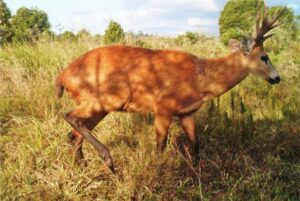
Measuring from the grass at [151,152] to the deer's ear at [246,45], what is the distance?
0.74 meters

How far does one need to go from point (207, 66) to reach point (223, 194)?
1876 mm

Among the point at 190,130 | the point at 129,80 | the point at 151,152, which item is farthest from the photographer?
the point at 190,130

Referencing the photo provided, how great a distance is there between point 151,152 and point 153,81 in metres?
1.07

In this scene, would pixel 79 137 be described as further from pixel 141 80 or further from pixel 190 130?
pixel 190 130

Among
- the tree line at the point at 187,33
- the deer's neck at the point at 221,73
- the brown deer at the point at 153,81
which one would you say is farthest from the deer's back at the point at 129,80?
the tree line at the point at 187,33

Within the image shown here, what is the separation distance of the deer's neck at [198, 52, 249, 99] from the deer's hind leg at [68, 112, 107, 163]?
4.45 ft

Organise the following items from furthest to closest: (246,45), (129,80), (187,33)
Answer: (187,33), (246,45), (129,80)

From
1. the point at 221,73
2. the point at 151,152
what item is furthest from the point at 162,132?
the point at 221,73

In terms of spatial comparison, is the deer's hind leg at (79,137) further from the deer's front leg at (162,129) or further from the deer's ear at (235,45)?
the deer's ear at (235,45)

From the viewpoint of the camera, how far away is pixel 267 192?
5.21 meters

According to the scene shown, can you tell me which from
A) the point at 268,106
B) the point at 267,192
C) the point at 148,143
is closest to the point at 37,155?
the point at 148,143

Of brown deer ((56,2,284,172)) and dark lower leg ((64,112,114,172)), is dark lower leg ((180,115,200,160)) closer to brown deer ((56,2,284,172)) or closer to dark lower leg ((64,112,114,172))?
brown deer ((56,2,284,172))

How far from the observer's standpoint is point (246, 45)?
256 inches

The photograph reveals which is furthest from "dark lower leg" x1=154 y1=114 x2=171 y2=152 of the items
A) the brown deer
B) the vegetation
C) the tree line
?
the tree line
